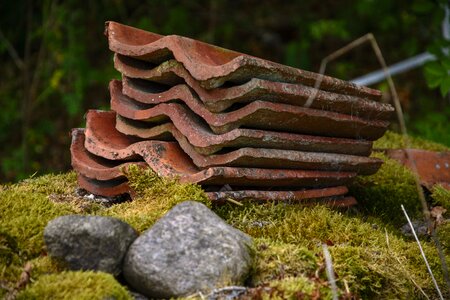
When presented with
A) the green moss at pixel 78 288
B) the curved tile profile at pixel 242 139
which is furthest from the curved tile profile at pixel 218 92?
the green moss at pixel 78 288

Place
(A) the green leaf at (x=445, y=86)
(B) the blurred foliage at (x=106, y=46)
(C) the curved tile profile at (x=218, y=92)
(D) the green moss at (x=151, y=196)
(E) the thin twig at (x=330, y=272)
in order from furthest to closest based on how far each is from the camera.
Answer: (B) the blurred foliage at (x=106, y=46) < (A) the green leaf at (x=445, y=86) < (C) the curved tile profile at (x=218, y=92) < (D) the green moss at (x=151, y=196) < (E) the thin twig at (x=330, y=272)

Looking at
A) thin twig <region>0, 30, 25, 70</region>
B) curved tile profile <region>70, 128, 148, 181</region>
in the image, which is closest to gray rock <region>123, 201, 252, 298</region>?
curved tile profile <region>70, 128, 148, 181</region>

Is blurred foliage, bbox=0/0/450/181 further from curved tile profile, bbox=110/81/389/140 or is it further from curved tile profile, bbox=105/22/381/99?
curved tile profile, bbox=105/22/381/99

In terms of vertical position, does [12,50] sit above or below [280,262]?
below

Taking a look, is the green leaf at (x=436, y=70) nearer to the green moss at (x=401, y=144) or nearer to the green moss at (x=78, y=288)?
the green moss at (x=401, y=144)

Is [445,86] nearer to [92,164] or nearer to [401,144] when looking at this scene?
[401,144]

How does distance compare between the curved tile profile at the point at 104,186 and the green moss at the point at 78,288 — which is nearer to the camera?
the green moss at the point at 78,288

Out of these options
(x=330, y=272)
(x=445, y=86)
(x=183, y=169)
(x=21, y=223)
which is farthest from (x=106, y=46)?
(x=330, y=272)
